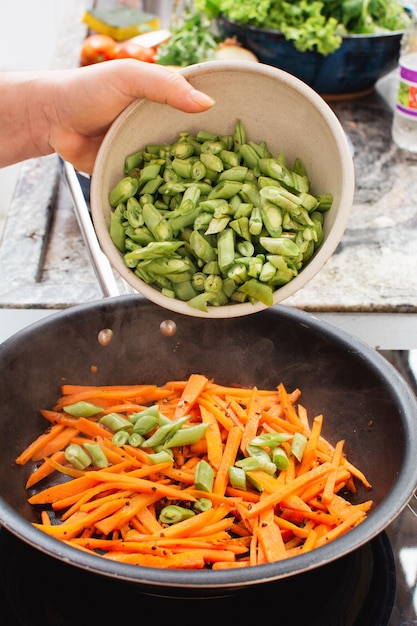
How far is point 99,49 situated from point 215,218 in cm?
184

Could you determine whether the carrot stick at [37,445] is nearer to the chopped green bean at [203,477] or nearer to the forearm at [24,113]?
the chopped green bean at [203,477]

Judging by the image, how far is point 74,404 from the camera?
1.37 m

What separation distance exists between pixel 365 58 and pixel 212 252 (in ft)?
5.35

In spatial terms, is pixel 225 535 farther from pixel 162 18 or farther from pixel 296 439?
pixel 162 18

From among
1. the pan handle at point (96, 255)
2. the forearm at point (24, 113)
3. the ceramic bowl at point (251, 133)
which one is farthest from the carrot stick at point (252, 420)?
the forearm at point (24, 113)

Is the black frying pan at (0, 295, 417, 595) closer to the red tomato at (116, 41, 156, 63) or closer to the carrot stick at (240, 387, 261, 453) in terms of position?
the carrot stick at (240, 387, 261, 453)

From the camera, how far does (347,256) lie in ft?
6.26

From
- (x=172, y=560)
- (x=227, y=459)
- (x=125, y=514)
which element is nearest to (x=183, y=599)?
(x=172, y=560)

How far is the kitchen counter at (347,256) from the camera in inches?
68.0

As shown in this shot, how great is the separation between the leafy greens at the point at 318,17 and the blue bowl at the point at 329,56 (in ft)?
0.13

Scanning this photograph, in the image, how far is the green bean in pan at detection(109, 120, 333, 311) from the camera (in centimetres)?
117

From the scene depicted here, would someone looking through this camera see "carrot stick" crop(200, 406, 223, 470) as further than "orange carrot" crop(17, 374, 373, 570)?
Yes

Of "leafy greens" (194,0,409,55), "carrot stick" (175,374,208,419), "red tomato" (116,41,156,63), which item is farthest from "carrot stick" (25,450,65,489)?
"red tomato" (116,41,156,63)

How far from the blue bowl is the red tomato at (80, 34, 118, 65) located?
0.43 meters
